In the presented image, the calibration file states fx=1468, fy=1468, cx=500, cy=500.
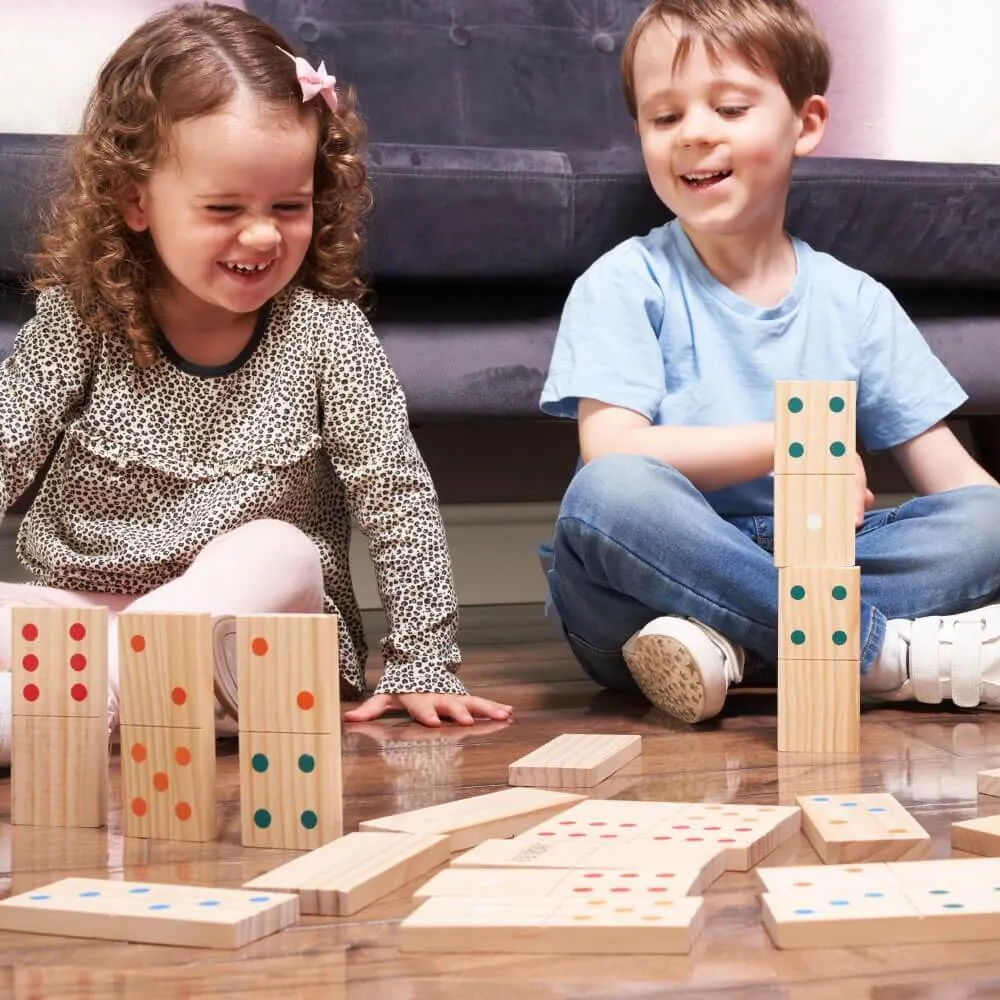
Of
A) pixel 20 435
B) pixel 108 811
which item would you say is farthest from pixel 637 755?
pixel 20 435

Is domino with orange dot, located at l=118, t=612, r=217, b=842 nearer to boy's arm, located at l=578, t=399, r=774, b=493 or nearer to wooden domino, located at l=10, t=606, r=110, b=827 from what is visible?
wooden domino, located at l=10, t=606, r=110, b=827

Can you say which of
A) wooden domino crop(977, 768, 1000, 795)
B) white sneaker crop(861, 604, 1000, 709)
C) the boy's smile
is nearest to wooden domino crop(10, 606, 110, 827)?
wooden domino crop(977, 768, 1000, 795)

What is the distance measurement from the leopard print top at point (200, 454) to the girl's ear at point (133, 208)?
95mm

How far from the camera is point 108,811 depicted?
3.13ft

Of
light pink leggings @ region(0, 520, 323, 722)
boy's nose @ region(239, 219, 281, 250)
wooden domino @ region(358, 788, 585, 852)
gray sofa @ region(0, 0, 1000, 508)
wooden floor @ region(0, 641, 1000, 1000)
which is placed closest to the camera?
wooden floor @ region(0, 641, 1000, 1000)

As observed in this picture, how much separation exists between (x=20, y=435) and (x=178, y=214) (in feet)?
0.81

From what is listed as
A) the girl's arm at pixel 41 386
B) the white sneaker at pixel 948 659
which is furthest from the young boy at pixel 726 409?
the girl's arm at pixel 41 386

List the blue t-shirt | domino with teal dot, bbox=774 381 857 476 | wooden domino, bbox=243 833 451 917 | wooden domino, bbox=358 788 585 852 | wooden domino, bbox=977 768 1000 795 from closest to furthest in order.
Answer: wooden domino, bbox=243 833 451 917, wooden domino, bbox=358 788 585 852, wooden domino, bbox=977 768 1000 795, domino with teal dot, bbox=774 381 857 476, the blue t-shirt

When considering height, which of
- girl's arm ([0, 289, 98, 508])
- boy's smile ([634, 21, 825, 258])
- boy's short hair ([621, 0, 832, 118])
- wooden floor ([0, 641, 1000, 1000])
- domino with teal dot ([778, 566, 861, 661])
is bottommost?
wooden floor ([0, 641, 1000, 1000])

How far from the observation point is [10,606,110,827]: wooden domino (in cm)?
91

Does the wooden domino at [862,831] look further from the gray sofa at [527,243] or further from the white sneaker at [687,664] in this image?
the gray sofa at [527,243]

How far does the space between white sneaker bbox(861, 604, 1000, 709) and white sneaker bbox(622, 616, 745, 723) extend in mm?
135

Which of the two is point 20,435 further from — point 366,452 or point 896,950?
point 896,950

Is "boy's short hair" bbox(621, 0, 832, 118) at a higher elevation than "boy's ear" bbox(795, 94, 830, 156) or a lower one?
higher
